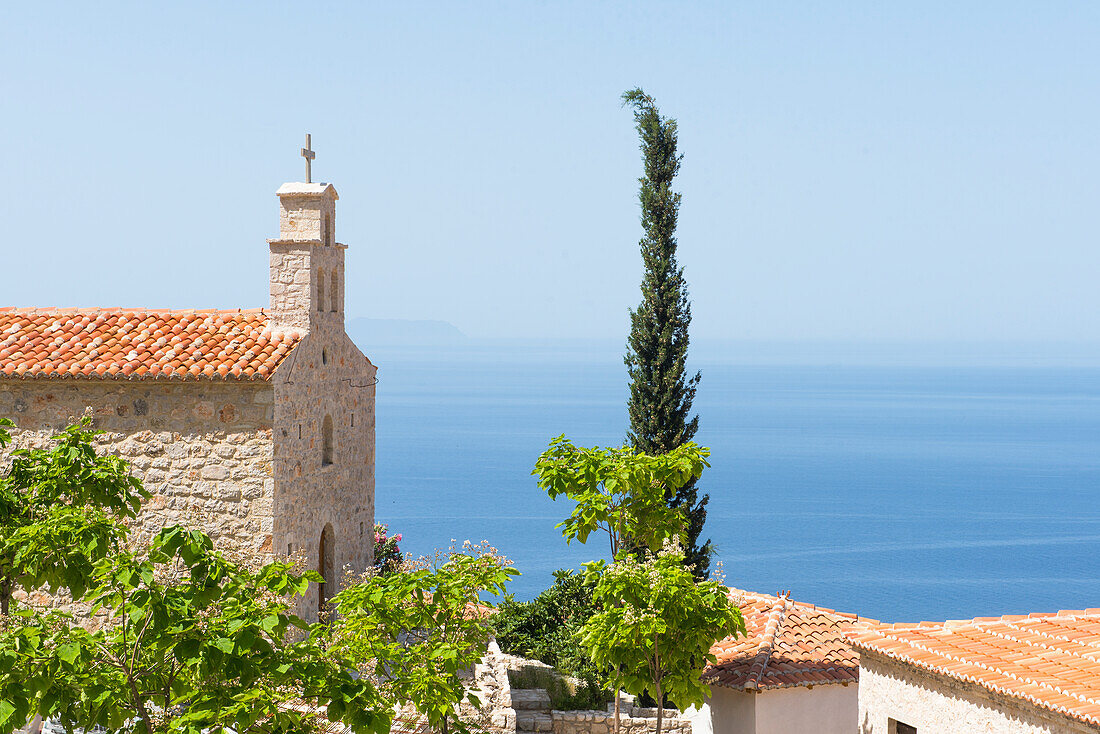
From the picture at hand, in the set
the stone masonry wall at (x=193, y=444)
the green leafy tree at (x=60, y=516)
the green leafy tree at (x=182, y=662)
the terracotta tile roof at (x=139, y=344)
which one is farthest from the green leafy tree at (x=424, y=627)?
the terracotta tile roof at (x=139, y=344)

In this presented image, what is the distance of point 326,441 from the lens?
19625 mm

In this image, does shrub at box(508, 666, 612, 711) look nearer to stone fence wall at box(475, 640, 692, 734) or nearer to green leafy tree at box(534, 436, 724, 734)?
stone fence wall at box(475, 640, 692, 734)

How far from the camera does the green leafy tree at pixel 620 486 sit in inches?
634

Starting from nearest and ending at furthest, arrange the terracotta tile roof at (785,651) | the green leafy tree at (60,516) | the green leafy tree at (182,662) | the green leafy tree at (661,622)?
the green leafy tree at (182,662) → the green leafy tree at (60,516) → the green leafy tree at (661,622) → the terracotta tile roof at (785,651)

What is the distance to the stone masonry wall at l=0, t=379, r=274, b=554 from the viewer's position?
16.8 meters

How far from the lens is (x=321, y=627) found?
9.32m

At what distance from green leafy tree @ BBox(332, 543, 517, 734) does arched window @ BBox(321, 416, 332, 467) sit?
7359 millimetres

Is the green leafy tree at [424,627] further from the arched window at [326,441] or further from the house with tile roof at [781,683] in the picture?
the arched window at [326,441]

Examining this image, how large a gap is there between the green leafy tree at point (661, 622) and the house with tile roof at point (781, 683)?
127cm

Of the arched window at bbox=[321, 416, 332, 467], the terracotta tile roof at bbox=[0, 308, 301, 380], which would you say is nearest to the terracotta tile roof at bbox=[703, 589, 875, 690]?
the arched window at bbox=[321, 416, 332, 467]

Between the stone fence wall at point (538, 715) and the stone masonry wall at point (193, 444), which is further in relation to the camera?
the stone masonry wall at point (193, 444)

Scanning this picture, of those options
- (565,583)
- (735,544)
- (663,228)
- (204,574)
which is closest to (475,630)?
(204,574)

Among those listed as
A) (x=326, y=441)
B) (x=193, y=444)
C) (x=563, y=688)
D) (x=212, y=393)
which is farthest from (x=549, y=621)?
(x=212, y=393)

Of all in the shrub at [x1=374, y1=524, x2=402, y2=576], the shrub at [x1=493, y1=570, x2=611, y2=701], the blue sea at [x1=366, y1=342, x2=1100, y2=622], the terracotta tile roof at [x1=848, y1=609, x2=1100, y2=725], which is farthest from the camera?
the blue sea at [x1=366, y1=342, x2=1100, y2=622]
